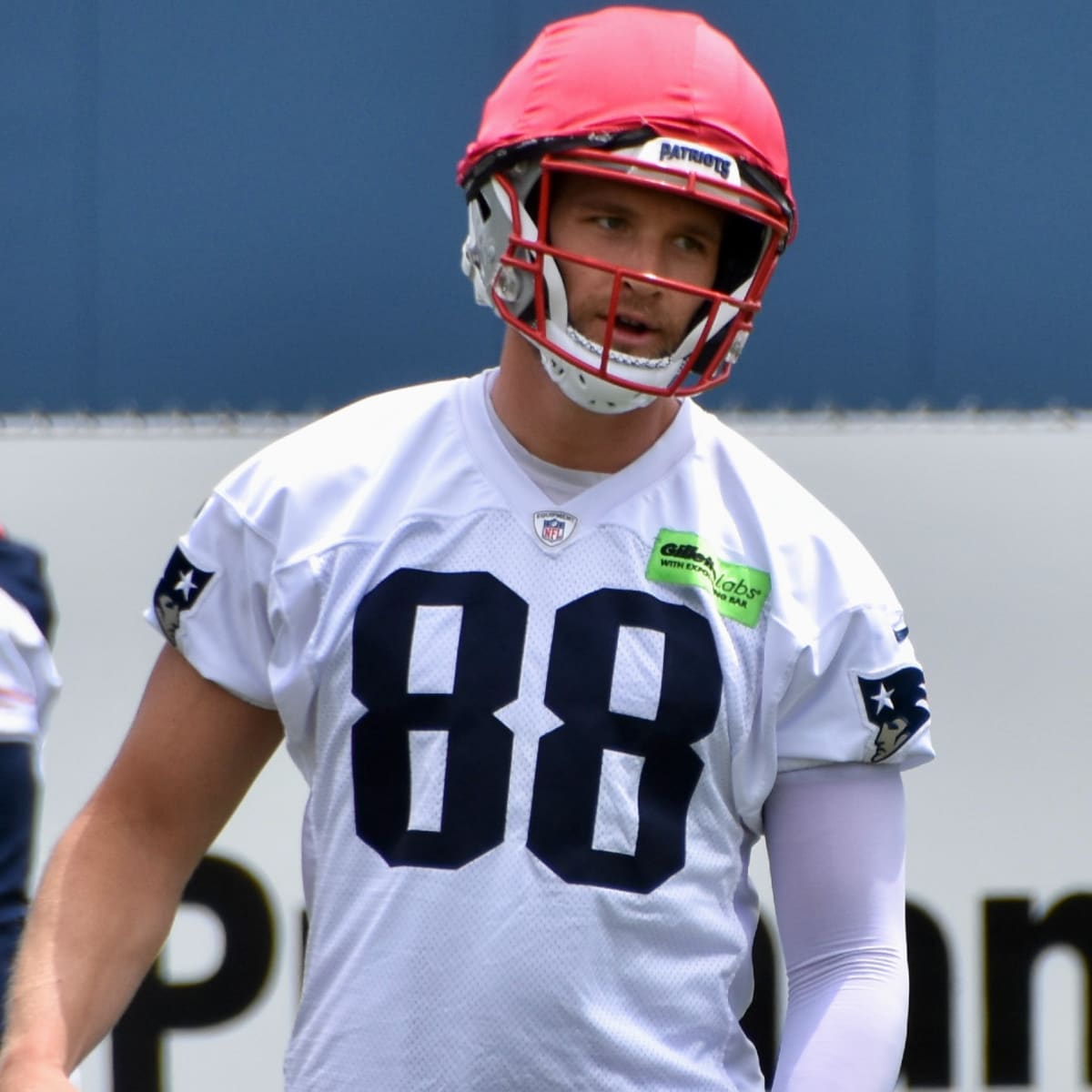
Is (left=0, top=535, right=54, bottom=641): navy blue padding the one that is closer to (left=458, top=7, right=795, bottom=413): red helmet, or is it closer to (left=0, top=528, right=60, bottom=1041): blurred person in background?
(left=0, top=528, right=60, bottom=1041): blurred person in background

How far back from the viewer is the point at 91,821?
1.44m

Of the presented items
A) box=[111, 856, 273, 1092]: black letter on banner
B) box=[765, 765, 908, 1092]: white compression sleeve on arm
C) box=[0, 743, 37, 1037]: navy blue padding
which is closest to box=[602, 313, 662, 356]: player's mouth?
box=[765, 765, 908, 1092]: white compression sleeve on arm

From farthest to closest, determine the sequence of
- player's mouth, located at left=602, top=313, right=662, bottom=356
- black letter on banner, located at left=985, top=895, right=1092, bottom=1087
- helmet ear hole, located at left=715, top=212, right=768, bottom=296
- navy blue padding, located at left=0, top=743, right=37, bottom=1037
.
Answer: black letter on banner, located at left=985, top=895, right=1092, bottom=1087 → navy blue padding, located at left=0, top=743, right=37, bottom=1037 → helmet ear hole, located at left=715, top=212, right=768, bottom=296 → player's mouth, located at left=602, top=313, right=662, bottom=356

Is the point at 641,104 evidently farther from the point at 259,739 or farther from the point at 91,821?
the point at 91,821

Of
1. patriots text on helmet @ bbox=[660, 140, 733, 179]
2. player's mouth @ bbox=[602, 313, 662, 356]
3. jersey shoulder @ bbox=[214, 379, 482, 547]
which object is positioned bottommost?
jersey shoulder @ bbox=[214, 379, 482, 547]

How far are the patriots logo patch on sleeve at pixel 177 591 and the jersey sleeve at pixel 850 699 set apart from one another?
0.48 metres

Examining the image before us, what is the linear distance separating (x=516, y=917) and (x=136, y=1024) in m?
1.65

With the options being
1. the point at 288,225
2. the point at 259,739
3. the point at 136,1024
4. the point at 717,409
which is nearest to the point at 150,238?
the point at 288,225

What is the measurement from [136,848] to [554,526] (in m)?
0.43

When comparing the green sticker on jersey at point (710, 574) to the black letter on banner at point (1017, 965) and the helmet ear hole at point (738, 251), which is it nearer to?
the helmet ear hole at point (738, 251)

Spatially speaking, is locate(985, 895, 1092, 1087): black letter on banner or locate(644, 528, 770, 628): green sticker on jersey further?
locate(985, 895, 1092, 1087): black letter on banner

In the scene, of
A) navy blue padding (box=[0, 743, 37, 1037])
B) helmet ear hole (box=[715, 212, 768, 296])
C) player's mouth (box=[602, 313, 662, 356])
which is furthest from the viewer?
navy blue padding (box=[0, 743, 37, 1037])

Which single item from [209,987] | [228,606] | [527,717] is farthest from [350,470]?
[209,987]

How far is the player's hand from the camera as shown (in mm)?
1310
